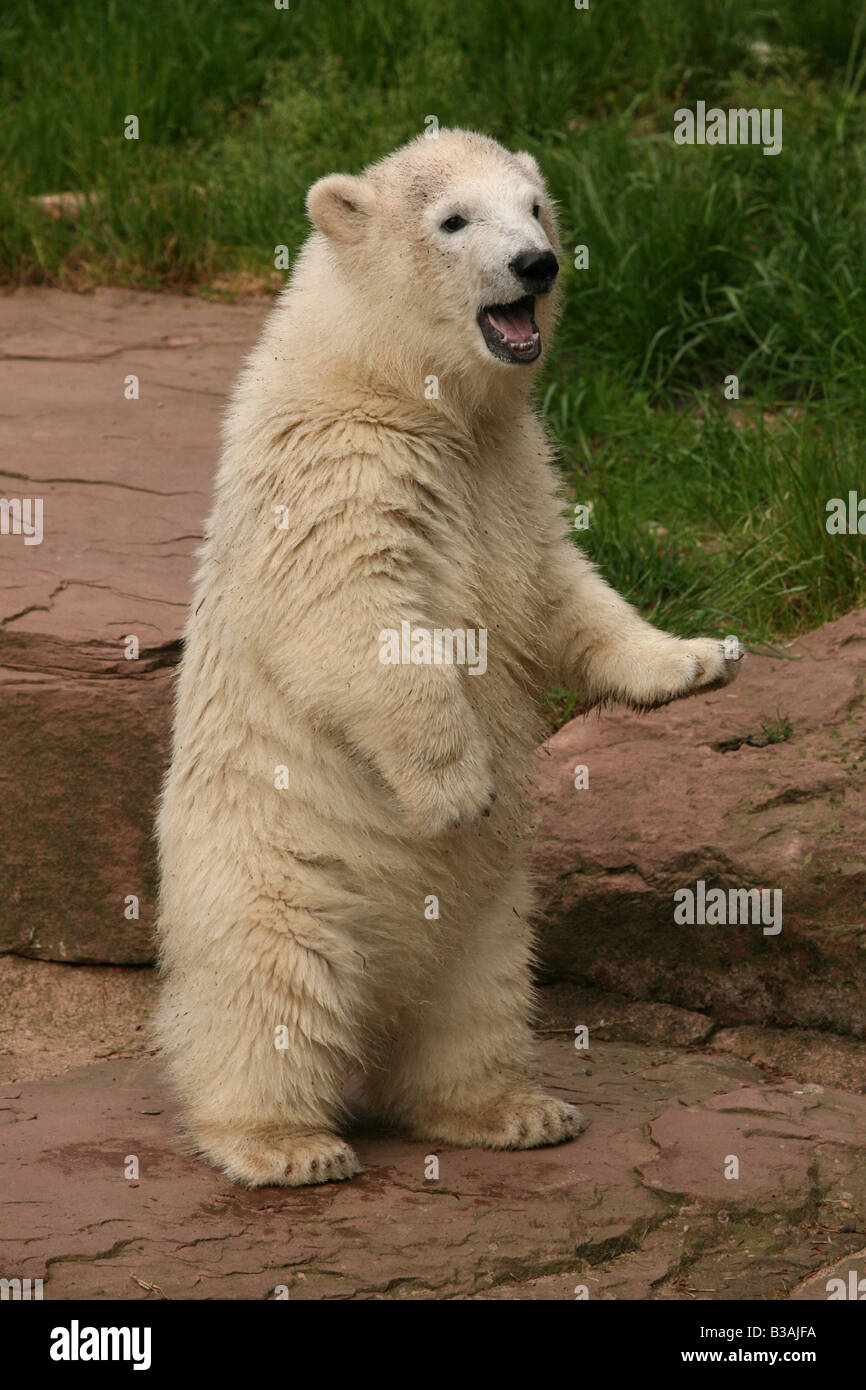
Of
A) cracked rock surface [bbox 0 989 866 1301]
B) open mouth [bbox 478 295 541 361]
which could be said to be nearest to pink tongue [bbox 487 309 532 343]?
open mouth [bbox 478 295 541 361]

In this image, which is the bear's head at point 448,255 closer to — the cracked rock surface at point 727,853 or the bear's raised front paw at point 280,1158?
the cracked rock surface at point 727,853

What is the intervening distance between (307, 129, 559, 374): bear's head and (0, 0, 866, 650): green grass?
2.27 meters

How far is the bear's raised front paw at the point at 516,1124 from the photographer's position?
4.32m

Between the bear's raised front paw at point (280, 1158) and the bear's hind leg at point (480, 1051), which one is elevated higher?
the bear's hind leg at point (480, 1051)

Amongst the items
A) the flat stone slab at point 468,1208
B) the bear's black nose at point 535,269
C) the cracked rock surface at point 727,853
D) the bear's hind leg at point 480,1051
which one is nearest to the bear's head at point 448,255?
the bear's black nose at point 535,269

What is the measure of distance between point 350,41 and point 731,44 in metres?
2.06

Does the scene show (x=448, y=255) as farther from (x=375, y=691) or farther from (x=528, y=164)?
(x=375, y=691)

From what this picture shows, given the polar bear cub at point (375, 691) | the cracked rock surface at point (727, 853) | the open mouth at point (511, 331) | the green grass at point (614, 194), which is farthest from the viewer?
the green grass at point (614, 194)

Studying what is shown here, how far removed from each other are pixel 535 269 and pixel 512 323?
0.17 meters

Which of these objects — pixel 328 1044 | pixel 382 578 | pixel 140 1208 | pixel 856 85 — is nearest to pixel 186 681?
pixel 382 578

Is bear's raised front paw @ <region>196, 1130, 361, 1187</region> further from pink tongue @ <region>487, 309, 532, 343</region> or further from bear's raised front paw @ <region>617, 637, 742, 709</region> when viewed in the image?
pink tongue @ <region>487, 309, 532, 343</region>

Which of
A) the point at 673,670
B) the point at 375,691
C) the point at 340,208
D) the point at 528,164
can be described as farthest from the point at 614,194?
the point at 375,691

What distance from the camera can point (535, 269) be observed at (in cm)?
406

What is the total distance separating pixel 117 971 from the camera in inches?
212
